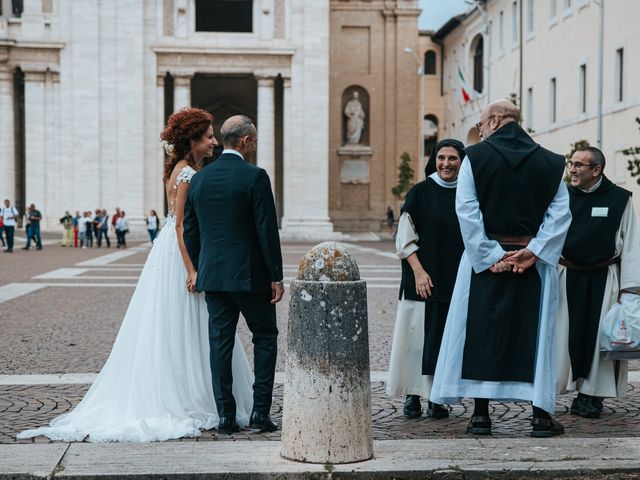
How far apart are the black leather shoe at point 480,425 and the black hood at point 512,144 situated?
1.58 m

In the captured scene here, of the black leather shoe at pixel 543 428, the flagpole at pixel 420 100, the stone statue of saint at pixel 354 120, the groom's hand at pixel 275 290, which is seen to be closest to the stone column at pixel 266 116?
the stone statue of saint at pixel 354 120

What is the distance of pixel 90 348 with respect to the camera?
10.6 m

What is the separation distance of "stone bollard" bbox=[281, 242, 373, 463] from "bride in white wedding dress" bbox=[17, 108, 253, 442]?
117 cm

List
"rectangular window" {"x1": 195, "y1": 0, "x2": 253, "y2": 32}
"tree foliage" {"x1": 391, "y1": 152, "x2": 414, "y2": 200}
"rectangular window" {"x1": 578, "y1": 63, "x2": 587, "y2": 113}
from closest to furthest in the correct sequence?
"rectangular window" {"x1": 578, "y1": 63, "x2": 587, "y2": 113} → "tree foliage" {"x1": 391, "y1": 152, "x2": 414, "y2": 200} → "rectangular window" {"x1": 195, "y1": 0, "x2": 253, "y2": 32}

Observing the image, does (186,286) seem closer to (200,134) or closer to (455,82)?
(200,134)

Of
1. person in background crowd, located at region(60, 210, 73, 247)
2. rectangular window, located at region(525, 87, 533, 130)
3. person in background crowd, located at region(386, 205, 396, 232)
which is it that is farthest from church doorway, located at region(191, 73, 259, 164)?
rectangular window, located at region(525, 87, 533, 130)

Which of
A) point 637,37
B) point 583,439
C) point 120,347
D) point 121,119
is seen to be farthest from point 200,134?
point 121,119

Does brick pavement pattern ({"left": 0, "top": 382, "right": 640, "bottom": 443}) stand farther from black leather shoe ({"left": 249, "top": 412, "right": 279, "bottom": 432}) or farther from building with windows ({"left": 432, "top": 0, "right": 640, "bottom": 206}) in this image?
building with windows ({"left": 432, "top": 0, "right": 640, "bottom": 206})

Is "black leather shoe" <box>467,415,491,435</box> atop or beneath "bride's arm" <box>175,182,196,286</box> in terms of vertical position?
beneath

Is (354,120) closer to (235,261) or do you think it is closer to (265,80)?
(265,80)

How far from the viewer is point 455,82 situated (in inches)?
2251

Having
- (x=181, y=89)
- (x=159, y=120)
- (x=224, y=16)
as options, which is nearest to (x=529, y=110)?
(x=181, y=89)

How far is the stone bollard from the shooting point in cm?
543

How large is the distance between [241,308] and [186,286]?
53cm
